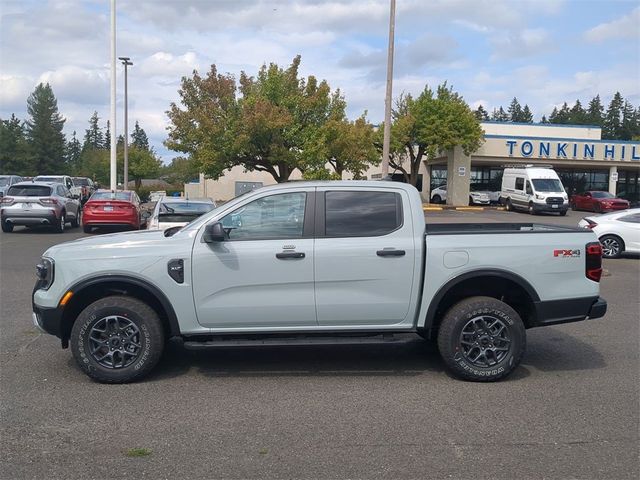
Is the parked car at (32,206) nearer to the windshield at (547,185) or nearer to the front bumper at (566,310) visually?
the front bumper at (566,310)

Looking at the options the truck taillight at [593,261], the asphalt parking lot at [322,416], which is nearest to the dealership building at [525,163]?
the truck taillight at [593,261]

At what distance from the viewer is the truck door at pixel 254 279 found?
6.04 metres

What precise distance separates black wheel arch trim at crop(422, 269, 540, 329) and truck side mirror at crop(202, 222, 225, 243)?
82.0 inches

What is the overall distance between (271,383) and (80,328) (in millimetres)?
1844

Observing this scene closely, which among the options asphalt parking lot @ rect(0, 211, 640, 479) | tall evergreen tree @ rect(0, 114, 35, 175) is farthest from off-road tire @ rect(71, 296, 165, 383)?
tall evergreen tree @ rect(0, 114, 35, 175)

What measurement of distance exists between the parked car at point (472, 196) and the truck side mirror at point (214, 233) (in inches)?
1720

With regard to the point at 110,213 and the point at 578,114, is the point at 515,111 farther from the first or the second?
the point at 110,213

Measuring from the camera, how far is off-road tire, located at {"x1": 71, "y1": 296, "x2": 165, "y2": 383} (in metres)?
6.00

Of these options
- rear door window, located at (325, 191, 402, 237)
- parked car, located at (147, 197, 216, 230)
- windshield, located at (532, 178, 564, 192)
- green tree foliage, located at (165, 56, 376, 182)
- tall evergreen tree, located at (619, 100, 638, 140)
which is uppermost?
tall evergreen tree, located at (619, 100, 638, 140)

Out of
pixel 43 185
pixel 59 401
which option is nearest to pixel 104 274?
pixel 59 401

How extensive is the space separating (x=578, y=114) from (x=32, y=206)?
410 ft

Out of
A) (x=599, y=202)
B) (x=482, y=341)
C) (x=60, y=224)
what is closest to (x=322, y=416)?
(x=482, y=341)

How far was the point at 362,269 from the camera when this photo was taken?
6113 millimetres

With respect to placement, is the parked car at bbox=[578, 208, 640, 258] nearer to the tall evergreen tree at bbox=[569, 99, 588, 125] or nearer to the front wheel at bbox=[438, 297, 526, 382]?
the front wheel at bbox=[438, 297, 526, 382]
